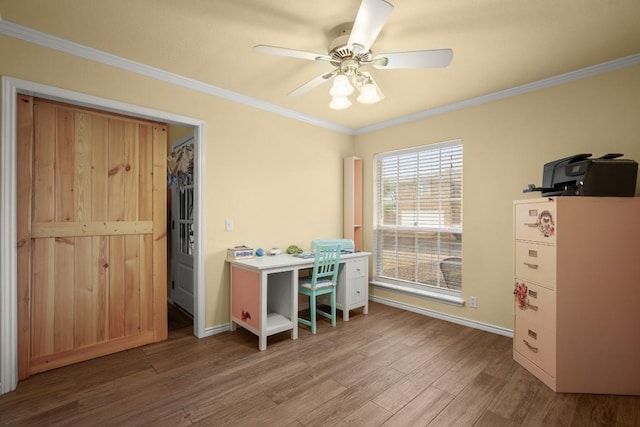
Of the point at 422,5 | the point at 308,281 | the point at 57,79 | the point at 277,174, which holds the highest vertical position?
the point at 422,5

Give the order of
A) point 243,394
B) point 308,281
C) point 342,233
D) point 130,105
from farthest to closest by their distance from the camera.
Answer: point 342,233 → point 308,281 → point 130,105 → point 243,394

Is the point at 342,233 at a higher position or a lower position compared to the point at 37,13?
lower

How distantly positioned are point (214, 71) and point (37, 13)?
113 centimetres

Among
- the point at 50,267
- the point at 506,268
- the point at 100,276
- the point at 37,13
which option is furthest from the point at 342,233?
the point at 37,13

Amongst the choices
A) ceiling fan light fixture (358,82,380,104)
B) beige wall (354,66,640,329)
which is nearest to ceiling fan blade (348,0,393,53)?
ceiling fan light fixture (358,82,380,104)

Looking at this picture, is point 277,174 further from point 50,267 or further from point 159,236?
point 50,267

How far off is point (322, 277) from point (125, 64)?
2.67m

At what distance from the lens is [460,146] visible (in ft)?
11.0

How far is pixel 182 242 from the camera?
377cm

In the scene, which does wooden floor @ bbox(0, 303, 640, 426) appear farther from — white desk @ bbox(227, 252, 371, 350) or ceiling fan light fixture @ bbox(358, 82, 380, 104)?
ceiling fan light fixture @ bbox(358, 82, 380, 104)

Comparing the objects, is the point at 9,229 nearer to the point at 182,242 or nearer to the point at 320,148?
the point at 182,242

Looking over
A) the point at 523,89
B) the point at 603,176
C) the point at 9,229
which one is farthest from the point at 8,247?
the point at 523,89

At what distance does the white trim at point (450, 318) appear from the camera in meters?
3.00

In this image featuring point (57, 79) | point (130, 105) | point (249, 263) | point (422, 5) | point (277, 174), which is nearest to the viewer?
point (422, 5)
